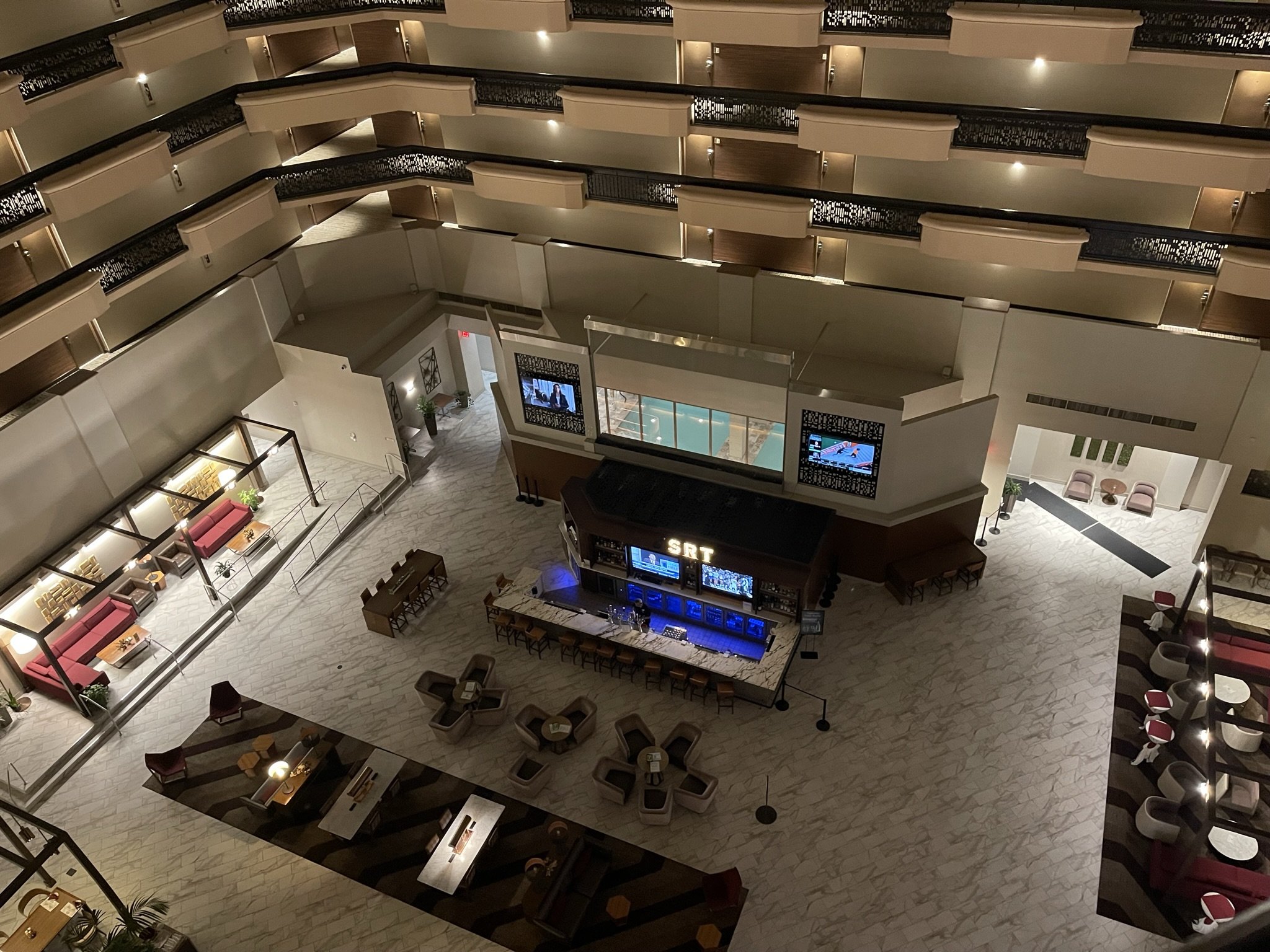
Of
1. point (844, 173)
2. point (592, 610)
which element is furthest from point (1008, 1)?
point (592, 610)

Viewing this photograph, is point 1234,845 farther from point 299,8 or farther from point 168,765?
point 299,8

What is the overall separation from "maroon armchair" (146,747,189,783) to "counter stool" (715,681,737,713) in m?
11.1

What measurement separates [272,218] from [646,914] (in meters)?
19.7

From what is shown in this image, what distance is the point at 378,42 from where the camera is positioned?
24.0 metres

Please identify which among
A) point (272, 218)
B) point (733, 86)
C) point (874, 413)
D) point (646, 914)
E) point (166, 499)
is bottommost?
point (646, 914)

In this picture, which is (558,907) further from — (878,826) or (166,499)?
(166,499)

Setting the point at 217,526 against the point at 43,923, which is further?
the point at 217,526

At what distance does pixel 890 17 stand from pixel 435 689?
1631cm

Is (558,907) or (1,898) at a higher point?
(1,898)

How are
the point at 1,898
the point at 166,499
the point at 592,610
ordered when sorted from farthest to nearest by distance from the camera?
1. the point at 166,499
2. the point at 592,610
3. the point at 1,898

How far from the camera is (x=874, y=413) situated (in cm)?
2062

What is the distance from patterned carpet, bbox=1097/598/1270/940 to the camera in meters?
16.8

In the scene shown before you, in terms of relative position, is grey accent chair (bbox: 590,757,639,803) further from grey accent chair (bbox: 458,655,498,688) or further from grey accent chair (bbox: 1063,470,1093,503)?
grey accent chair (bbox: 1063,470,1093,503)

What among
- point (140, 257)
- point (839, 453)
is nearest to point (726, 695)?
point (839, 453)
